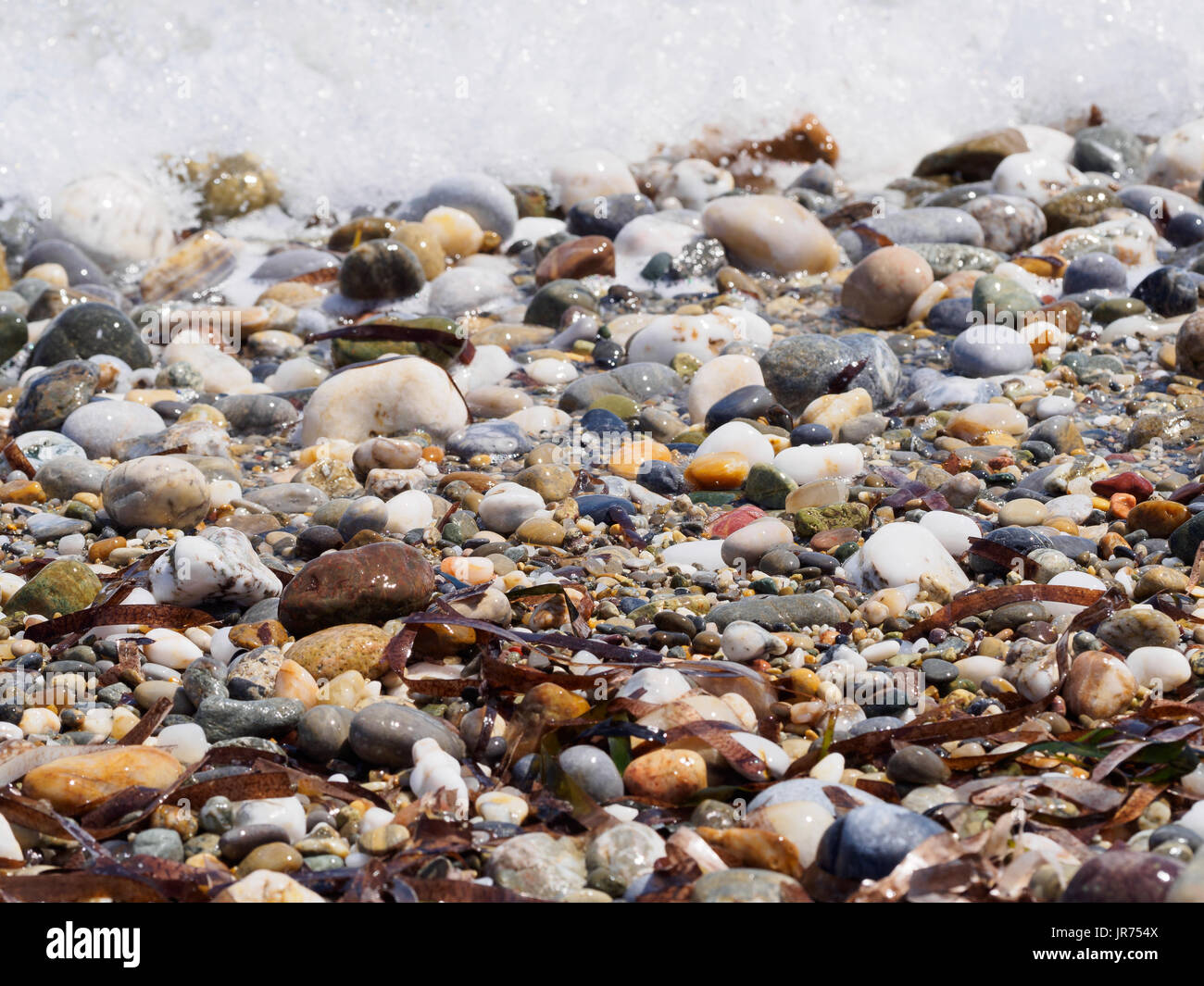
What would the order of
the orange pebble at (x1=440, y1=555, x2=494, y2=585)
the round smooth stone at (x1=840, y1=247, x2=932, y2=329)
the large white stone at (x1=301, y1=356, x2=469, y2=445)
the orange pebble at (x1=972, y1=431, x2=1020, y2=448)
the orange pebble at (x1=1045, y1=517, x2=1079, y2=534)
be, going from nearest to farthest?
the orange pebble at (x1=440, y1=555, x2=494, y2=585) < the orange pebble at (x1=1045, y1=517, x2=1079, y2=534) < the orange pebble at (x1=972, y1=431, x2=1020, y2=448) < the large white stone at (x1=301, y1=356, x2=469, y2=445) < the round smooth stone at (x1=840, y1=247, x2=932, y2=329)

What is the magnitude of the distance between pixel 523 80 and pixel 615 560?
7.03 metres

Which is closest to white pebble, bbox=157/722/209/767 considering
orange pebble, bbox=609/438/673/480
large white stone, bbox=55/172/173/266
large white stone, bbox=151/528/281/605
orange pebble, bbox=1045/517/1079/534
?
large white stone, bbox=151/528/281/605

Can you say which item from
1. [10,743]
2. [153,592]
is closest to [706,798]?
[10,743]

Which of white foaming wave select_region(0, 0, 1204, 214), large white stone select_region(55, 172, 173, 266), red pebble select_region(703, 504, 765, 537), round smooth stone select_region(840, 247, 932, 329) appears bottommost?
red pebble select_region(703, 504, 765, 537)

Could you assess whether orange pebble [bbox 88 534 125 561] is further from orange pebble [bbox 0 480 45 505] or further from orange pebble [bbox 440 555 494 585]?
orange pebble [bbox 440 555 494 585]

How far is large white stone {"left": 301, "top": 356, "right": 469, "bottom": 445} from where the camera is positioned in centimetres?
461

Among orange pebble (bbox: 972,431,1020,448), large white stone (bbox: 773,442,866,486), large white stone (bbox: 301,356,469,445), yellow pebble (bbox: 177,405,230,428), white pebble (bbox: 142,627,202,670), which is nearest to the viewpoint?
white pebble (bbox: 142,627,202,670)

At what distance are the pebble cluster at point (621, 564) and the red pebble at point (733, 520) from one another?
3 centimetres

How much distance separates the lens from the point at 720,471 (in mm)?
3934

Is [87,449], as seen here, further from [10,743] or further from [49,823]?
[49,823]

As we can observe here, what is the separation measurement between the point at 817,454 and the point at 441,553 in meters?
1.38

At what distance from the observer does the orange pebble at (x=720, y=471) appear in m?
3.93

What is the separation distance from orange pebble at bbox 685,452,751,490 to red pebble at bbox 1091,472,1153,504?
116 centimetres

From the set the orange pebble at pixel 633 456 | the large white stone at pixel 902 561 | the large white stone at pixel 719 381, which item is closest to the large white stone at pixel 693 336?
the large white stone at pixel 719 381
